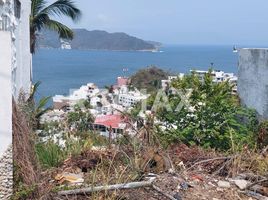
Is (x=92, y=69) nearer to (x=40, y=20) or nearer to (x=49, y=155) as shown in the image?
(x=40, y=20)

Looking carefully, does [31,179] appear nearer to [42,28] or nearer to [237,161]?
[237,161]

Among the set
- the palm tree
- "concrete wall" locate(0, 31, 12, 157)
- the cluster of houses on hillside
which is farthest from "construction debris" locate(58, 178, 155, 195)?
the palm tree

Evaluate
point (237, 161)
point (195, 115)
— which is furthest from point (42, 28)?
point (237, 161)

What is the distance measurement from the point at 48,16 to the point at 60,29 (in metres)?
0.71

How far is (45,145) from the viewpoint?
6.17m

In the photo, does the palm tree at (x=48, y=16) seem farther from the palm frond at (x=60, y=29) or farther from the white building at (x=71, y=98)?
the white building at (x=71, y=98)

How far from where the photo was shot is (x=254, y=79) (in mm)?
10359

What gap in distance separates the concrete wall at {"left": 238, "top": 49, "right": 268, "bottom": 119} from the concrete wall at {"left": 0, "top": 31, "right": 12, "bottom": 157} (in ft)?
21.3

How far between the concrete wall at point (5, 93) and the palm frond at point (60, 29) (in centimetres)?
1339

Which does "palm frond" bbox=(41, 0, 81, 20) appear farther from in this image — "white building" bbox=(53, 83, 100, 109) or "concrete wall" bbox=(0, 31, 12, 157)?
"concrete wall" bbox=(0, 31, 12, 157)

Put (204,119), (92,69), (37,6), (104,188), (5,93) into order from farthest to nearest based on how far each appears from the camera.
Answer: (92,69) < (37,6) < (204,119) < (104,188) < (5,93)

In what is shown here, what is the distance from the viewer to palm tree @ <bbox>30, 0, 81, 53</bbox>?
1695cm

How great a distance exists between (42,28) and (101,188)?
1382 centimetres

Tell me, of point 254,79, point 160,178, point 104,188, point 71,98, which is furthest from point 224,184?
point 71,98
